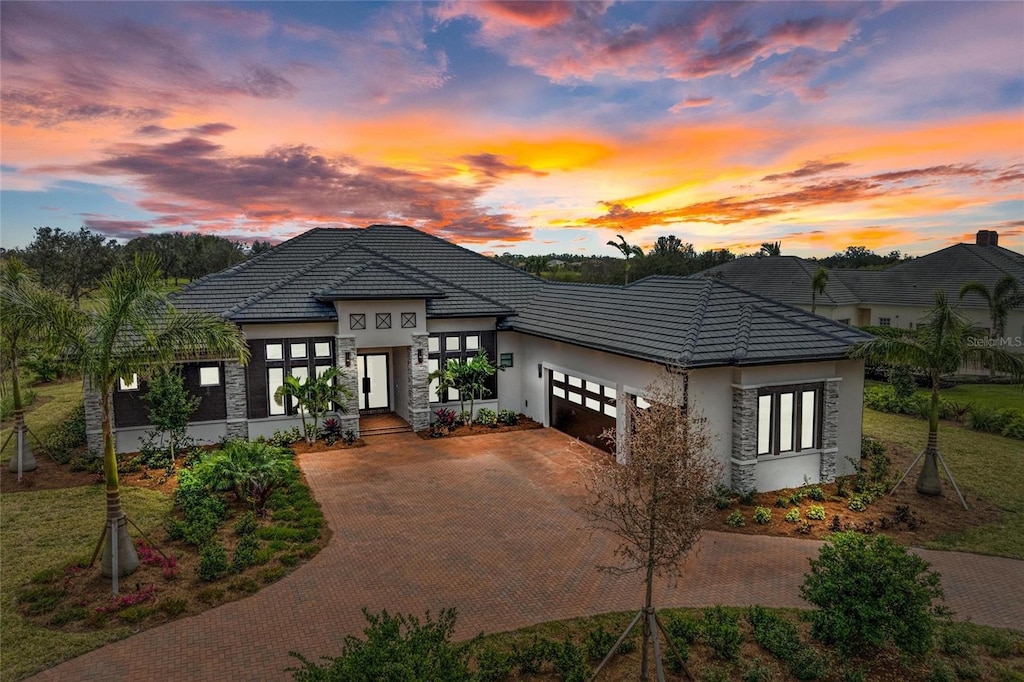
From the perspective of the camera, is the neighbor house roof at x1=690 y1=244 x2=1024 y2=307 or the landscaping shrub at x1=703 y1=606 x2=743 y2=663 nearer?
the landscaping shrub at x1=703 y1=606 x2=743 y2=663

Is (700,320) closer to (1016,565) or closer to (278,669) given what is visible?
(1016,565)

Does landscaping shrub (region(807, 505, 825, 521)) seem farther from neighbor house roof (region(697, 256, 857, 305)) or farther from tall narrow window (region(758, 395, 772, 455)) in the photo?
neighbor house roof (region(697, 256, 857, 305))

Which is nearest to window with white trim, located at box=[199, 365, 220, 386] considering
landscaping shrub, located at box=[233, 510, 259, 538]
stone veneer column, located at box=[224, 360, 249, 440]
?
stone veneer column, located at box=[224, 360, 249, 440]

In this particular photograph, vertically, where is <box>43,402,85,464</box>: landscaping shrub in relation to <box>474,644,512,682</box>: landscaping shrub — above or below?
above

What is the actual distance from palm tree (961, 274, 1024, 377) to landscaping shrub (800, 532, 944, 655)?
32094 millimetres

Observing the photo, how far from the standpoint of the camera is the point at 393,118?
2230 cm

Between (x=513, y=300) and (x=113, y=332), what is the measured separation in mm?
17095

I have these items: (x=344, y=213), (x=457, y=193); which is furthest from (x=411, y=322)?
(x=344, y=213)

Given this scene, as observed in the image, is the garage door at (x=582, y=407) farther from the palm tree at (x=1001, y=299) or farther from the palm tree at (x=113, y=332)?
the palm tree at (x=1001, y=299)

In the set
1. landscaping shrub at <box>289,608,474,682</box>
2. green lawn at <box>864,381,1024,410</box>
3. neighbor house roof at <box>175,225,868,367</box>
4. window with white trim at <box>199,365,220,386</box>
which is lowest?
green lawn at <box>864,381,1024,410</box>

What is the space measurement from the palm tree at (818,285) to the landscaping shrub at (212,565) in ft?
150

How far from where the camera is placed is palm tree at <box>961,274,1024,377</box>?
33375 millimetres

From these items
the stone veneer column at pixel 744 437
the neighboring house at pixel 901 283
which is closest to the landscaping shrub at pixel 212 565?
the stone veneer column at pixel 744 437

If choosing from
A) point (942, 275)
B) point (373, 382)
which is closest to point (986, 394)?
point (942, 275)
